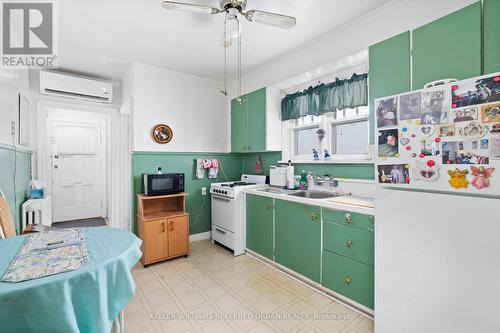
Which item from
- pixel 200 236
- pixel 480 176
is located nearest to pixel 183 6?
pixel 480 176

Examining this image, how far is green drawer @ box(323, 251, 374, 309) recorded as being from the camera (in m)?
1.85

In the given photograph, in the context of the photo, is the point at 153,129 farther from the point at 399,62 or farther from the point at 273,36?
the point at 399,62

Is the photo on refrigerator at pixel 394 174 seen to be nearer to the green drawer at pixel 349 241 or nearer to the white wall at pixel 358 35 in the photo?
the green drawer at pixel 349 241

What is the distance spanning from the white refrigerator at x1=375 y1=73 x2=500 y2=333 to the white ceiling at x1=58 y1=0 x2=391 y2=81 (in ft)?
3.85

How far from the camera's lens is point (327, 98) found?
273 centimetres

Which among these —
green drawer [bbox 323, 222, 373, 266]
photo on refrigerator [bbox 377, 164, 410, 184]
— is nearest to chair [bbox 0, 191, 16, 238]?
green drawer [bbox 323, 222, 373, 266]

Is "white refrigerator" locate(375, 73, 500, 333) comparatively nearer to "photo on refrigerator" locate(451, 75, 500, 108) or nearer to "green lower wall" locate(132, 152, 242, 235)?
"photo on refrigerator" locate(451, 75, 500, 108)

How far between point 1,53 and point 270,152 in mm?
3120

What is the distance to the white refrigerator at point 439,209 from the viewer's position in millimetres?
1118

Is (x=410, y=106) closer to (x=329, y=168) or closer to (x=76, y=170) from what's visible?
(x=329, y=168)

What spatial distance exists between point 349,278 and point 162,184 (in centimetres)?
234

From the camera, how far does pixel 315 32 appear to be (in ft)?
8.02

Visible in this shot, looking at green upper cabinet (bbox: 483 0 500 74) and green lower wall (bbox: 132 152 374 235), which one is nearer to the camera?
green upper cabinet (bbox: 483 0 500 74)

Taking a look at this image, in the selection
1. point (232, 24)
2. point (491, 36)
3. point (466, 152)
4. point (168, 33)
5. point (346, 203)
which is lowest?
point (346, 203)
